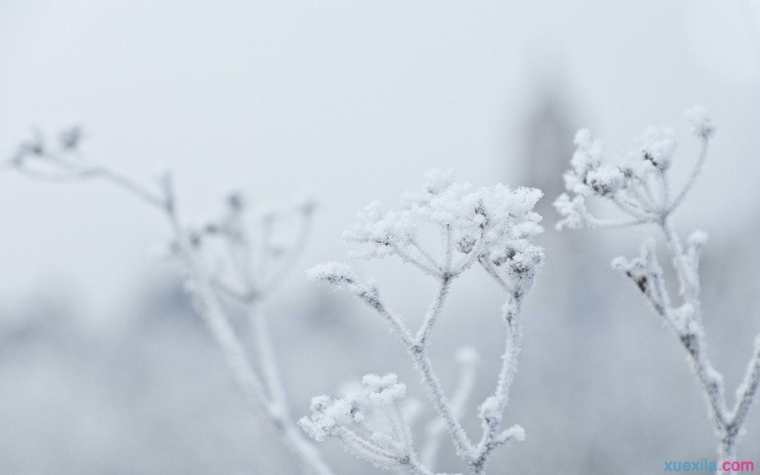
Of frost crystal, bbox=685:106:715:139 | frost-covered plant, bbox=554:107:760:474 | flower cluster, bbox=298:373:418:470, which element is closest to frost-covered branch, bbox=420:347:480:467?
flower cluster, bbox=298:373:418:470

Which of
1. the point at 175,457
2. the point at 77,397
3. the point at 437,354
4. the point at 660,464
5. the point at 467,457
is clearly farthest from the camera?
the point at 437,354

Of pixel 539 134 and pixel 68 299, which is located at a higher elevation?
pixel 539 134

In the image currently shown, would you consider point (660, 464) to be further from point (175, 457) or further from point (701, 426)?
point (175, 457)

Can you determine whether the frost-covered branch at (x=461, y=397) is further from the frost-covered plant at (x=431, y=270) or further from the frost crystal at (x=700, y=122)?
the frost crystal at (x=700, y=122)

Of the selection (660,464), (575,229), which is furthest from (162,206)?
(660,464)

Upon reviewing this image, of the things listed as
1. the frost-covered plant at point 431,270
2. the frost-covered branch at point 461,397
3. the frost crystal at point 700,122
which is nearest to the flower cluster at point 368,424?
the frost-covered plant at point 431,270

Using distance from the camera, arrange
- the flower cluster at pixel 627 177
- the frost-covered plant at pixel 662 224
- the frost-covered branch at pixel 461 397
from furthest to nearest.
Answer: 1. the frost-covered branch at pixel 461 397
2. the flower cluster at pixel 627 177
3. the frost-covered plant at pixel 662 224

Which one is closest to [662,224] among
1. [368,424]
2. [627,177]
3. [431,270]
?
[627,177]

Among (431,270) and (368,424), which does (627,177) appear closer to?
(431,270)
